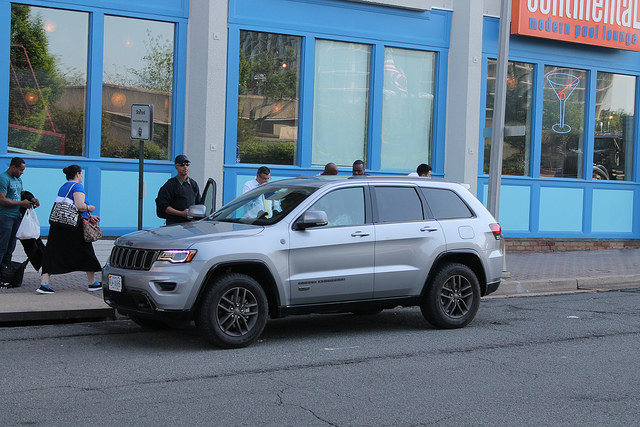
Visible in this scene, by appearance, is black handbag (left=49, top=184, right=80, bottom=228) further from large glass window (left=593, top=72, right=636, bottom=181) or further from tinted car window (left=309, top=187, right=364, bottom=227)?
large glass window (left=593, top=72, right=636, bottom=181)

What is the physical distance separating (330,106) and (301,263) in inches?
356

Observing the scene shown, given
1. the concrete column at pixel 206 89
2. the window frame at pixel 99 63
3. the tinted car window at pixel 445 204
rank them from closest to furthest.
→ the tinted car window at pixel 445 204 < the window frame at pixel 99 63 < the concrete column at pixel 206 89

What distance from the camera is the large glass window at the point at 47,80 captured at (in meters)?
13.9

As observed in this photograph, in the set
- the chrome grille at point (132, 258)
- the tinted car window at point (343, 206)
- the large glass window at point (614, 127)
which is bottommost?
the chrome grille at point (132, 258)

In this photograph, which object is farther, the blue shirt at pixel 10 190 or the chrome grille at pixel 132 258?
the blue shirt at pixel 10 190

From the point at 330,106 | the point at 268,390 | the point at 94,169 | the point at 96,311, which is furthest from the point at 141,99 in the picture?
the point at 268,390

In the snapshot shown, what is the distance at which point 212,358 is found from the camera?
7.29 meters

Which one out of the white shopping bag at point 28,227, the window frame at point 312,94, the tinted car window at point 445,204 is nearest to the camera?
the tinted car window at point 445,204

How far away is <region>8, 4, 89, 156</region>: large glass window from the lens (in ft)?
45.5

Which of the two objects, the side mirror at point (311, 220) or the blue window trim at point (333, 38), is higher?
the blue window trim at point (333, 38)

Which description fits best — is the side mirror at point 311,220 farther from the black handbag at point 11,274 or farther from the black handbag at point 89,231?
the black handbag at point 11,274

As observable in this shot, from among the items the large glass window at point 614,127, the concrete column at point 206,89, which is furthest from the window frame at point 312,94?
the large glass window at point 614,127

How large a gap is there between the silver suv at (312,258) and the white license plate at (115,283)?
0.8 inches

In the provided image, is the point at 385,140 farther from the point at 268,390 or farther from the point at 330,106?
the point at 268,390
